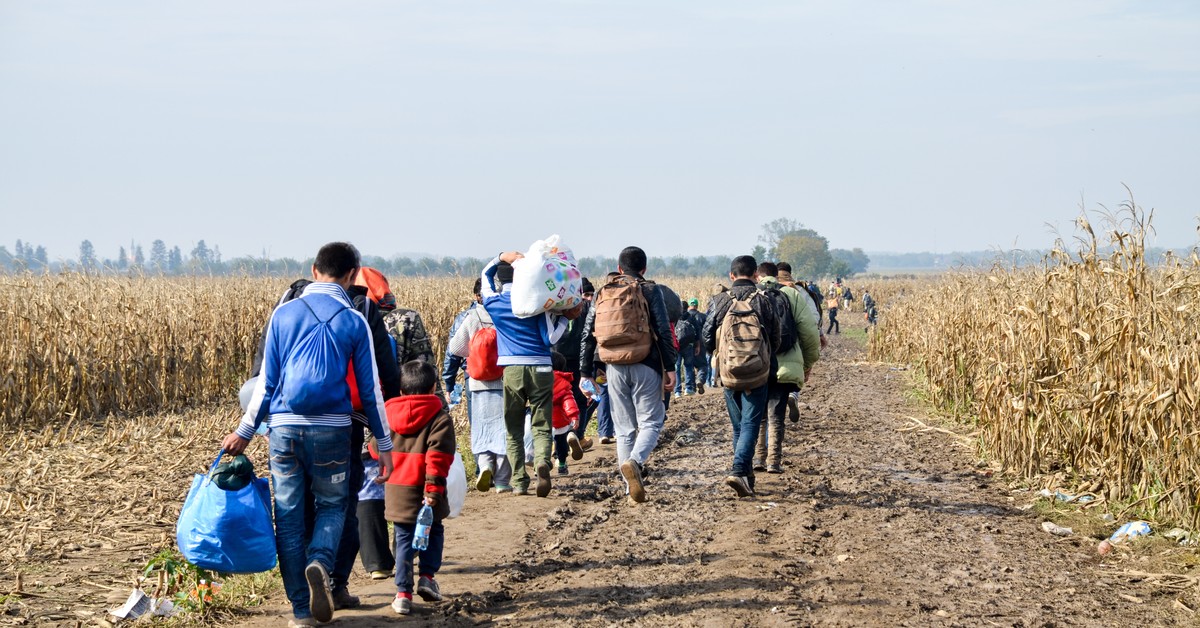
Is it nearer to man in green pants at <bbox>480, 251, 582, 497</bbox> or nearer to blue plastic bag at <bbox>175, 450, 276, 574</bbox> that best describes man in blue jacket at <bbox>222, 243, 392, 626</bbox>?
blue plastic bag at <bbox>175, 450, 276, 574</bbox>

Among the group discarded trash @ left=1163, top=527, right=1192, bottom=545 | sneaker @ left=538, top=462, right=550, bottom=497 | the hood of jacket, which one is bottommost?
discarded trash @ left=1163, top=527, right=1192, bottom=545

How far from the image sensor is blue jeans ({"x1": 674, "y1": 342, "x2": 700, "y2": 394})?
55.7ft

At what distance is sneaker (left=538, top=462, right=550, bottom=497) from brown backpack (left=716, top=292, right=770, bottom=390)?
161 centimetres

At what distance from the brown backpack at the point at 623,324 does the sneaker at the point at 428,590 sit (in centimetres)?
290

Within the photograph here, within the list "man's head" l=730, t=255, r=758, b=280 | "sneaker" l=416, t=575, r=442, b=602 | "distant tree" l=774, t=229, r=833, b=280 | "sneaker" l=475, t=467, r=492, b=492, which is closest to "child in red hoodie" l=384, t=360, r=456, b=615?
"sneaker" l=416, t=575, r=442, b=602

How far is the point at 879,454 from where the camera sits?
11664 millimetres

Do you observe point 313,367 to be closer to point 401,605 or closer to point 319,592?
point 319,592

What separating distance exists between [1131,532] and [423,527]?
504 centimetres

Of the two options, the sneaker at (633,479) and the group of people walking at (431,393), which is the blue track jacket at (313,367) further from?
the sneaker at (633,479)

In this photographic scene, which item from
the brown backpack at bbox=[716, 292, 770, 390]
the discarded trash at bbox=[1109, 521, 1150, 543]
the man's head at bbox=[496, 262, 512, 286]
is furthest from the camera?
the brown backpack at bbox=[716, 292, 770, 390]

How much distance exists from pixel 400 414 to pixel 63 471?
18.4 feet

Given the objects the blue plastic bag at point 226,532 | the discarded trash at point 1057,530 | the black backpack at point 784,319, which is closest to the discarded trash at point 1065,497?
the discarded trash at point 1057,530

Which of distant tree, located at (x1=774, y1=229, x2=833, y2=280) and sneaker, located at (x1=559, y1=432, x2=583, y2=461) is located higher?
distant tree, located at (x1=774, y1=229, x2=833, y2=280)

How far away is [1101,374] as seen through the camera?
341 inches
